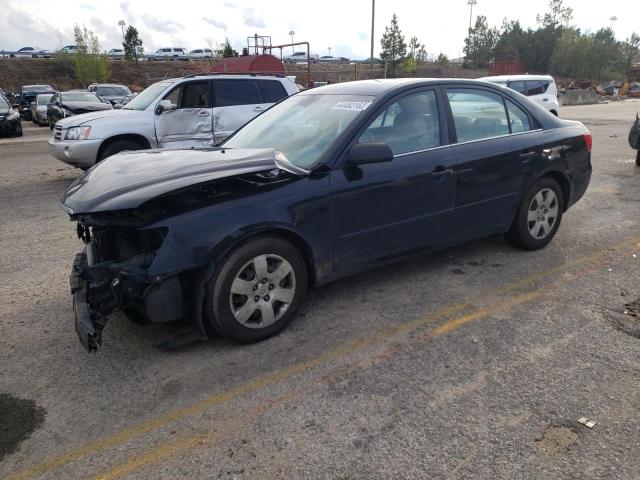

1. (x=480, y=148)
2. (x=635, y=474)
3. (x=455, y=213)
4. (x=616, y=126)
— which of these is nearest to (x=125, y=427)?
(x=635, y=474)

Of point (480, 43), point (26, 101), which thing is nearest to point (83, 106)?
point (26, 101)

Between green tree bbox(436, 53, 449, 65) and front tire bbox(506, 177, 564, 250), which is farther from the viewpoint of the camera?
green tree bbox(436, 53, 449, 65)

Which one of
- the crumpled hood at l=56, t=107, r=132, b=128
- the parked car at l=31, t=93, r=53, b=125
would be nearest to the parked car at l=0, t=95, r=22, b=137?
the parked car at l=31, t=93, r=53, b=125

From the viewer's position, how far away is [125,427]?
8.54ft

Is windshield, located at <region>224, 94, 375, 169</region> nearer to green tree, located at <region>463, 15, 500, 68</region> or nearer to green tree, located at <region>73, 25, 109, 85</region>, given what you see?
green tree, located at <region>73, 25, 109, 85</region>

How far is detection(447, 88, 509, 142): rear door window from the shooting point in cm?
428

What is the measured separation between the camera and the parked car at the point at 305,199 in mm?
3021

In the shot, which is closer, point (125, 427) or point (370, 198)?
point (125, 427)

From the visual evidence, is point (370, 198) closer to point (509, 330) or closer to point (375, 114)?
point (375, 114)

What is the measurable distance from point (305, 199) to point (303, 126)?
92cm

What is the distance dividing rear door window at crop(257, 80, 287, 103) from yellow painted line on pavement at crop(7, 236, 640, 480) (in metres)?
6.69

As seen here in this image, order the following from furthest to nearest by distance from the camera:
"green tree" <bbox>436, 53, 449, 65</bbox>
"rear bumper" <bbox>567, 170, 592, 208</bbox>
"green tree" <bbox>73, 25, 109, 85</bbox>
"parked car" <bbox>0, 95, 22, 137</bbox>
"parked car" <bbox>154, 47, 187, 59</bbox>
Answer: "green tree" <bbox>436, 53, 449, 65</bbox>
"parked car" <bbox>154, 47, 187, 59</bbox>
"green tree" <bbox>73, 25, 109, 85</bbox>
"parked car" <bbox>0, 95, 22, 137</bbox>
"rear bumper" <bbox>567, 170, 592, 208</bbox>

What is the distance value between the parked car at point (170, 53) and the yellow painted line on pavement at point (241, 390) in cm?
7327

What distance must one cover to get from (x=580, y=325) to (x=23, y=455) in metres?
3.39
